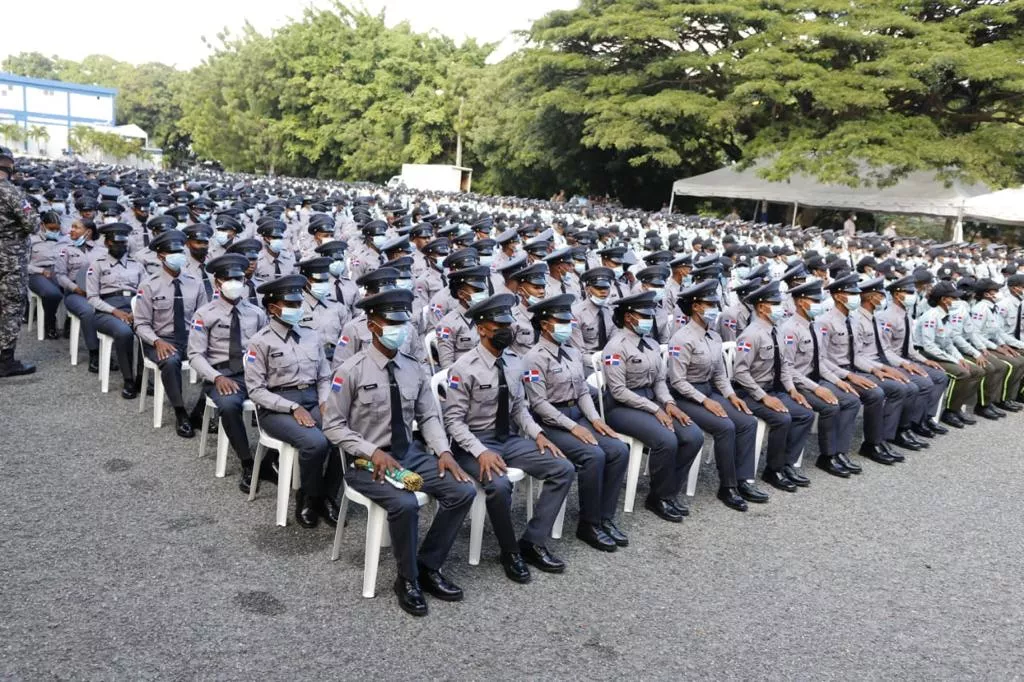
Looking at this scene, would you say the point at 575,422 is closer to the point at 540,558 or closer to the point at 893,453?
the point at 540,558

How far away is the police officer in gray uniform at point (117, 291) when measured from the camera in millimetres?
6324

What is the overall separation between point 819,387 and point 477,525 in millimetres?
3211

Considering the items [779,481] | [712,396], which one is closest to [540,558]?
[712,396]

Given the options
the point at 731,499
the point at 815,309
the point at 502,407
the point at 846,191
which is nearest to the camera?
the point at 502,407

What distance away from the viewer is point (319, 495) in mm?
4355

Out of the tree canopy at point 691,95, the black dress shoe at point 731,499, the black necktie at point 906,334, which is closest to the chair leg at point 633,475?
the black dress shoe at point 731,499

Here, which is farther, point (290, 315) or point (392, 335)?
point (290, 315)

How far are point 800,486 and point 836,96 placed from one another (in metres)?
22.5

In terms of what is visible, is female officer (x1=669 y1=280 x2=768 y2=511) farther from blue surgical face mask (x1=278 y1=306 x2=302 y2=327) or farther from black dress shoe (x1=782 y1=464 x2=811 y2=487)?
blue surgical face mask (x1=278 y1=306 x2=302 y2=327)

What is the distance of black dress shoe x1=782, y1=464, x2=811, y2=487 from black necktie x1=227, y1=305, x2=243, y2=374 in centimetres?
388

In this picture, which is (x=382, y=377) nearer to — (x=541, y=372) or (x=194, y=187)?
(x=541, y=372)

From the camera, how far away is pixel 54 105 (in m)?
61.1

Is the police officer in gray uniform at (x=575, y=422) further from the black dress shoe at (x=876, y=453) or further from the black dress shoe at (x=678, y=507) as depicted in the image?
the black dress shoe at (x=876, y=453)

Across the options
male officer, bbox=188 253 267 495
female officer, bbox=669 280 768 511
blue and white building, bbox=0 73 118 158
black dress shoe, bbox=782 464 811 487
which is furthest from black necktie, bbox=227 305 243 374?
blue and white building, bbox=0 73 118 158
